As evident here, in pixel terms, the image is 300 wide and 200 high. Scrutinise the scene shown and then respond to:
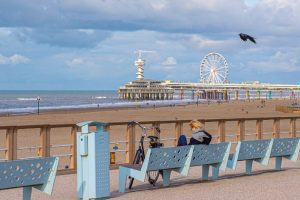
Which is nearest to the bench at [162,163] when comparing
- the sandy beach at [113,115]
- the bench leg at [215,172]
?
the bench leg at [215,172]

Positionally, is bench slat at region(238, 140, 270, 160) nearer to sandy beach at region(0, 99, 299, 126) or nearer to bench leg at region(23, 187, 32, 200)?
bench leg at region(23, 187, 32, 200)

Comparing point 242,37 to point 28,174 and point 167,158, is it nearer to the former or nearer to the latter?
point 167,158

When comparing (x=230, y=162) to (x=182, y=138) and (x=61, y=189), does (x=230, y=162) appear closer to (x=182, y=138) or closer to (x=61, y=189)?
(x=182, y=138)

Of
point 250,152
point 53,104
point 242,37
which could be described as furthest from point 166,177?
point 53,104

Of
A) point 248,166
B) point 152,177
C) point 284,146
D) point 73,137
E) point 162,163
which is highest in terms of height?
point 73,137

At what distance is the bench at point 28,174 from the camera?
800 cm

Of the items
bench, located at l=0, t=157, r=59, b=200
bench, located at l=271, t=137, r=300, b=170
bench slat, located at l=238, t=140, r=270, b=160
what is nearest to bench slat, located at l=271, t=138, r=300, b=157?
bench, located at l=271, t=137, r=300, b=170

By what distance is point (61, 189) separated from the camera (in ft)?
33.9

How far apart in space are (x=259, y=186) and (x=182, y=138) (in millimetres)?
1543

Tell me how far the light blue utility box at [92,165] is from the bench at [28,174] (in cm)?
71

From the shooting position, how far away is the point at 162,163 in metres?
10.2

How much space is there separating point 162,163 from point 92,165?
1458 mm

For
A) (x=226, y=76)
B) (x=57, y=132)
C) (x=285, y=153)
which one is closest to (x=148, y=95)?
(x=226, y=76)

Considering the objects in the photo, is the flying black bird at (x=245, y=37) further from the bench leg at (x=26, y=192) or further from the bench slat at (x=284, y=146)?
the bench leg at (x=26, y=192)
